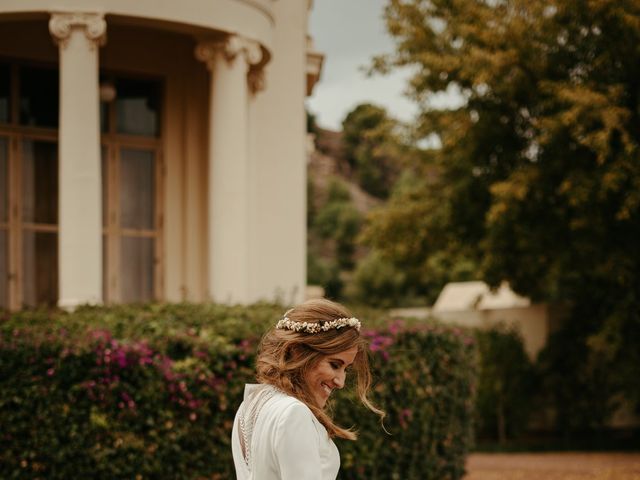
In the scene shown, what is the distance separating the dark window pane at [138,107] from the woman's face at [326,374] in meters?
10.5

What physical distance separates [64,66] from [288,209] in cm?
401

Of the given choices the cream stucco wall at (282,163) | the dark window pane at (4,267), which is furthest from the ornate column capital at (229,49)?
the dark window pane at (4,267)

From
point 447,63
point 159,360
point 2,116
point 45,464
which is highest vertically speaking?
point 447,63

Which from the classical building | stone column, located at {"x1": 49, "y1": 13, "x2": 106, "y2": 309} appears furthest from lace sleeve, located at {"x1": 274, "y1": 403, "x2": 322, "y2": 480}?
the classical building

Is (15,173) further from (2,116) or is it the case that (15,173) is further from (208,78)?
(208,78)

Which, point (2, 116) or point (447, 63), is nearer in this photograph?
point (2, 116)

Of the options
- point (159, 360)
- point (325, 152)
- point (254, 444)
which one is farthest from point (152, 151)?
point (325, 152)

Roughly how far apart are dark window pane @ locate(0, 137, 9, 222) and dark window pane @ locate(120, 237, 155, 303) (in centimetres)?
157

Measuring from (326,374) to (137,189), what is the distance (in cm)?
1044

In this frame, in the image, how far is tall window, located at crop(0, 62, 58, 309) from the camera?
484 inches

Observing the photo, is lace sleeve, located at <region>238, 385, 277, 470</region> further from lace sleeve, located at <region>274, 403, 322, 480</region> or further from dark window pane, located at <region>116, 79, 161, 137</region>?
dark window pane, located at <region>116, 79, 161, 137</region>

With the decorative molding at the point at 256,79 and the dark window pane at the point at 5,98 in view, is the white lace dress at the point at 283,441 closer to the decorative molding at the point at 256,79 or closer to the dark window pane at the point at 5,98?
the decorative molding at the point at 256,79

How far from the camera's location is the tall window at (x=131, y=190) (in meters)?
12.9

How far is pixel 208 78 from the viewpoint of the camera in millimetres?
13156
